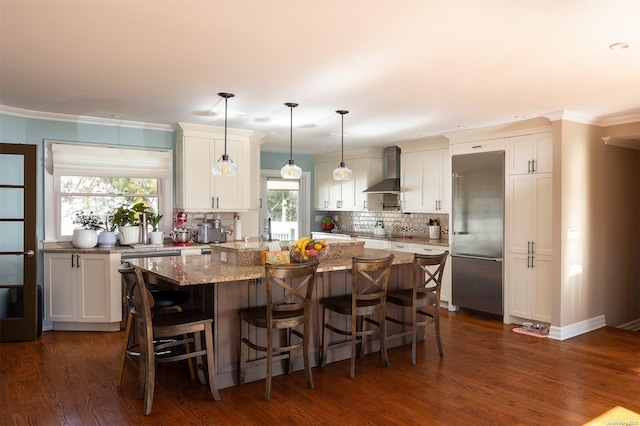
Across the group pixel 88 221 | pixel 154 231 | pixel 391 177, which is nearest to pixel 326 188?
pixel 391 177

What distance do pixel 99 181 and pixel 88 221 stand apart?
0.57 m

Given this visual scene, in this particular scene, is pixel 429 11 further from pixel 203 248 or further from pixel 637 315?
pixel 637 315

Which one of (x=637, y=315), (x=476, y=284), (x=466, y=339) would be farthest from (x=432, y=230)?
(x=637, y=315)

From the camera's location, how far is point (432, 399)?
3295mm

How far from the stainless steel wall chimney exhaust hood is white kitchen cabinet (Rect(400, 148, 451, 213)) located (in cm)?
18

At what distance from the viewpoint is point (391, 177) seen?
752 centimetres

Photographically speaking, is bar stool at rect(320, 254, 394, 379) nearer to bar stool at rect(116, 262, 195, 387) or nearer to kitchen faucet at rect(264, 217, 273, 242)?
bar stool at rect(116, 262, 195, 387)

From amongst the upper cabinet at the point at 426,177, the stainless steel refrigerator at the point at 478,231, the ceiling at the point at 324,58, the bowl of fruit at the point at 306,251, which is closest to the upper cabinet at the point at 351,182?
the upper cabinet at the point at 426,177

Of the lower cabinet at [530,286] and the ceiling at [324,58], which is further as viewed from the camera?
the lower cabinet at [530,286]

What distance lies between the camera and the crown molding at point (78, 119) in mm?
4902

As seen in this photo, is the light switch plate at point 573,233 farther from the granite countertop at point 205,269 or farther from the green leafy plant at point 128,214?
the green leafy plant at point 128,214

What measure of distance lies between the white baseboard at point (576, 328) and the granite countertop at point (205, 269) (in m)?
1.83

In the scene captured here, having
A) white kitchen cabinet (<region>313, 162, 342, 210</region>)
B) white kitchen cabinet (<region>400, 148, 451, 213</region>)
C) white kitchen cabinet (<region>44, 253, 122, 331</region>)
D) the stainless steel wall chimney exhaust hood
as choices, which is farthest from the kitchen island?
white kitchen cabinet (<region>313, 162, 342, 210</region>)

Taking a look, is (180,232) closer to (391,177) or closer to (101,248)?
(101,248)
